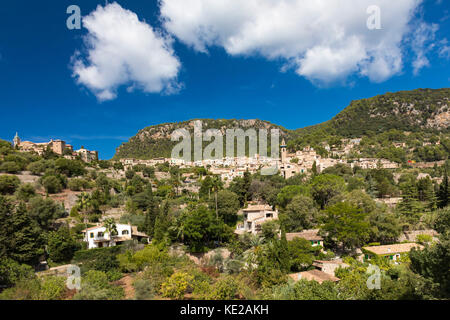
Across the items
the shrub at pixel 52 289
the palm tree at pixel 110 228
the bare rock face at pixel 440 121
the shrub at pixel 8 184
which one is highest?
the bare rock face at pixel 440 121

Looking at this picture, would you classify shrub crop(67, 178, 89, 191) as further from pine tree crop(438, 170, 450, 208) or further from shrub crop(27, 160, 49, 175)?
pine tree crop(438, 170, 450, 208)

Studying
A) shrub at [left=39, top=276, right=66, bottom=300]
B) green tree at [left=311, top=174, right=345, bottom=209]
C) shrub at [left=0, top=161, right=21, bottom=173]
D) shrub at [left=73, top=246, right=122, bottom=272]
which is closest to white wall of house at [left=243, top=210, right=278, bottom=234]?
green tree at [left=311, top=174, right=345, bottom=209]

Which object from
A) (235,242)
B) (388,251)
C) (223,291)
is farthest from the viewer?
(235,242)

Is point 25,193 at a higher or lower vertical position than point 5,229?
higher

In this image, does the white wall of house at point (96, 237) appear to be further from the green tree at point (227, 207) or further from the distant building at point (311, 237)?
the distant building at point (311, 237)

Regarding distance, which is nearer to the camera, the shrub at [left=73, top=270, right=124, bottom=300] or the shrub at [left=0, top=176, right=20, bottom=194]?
the shrub at [left=73, top=270, right=124, bottom=300]

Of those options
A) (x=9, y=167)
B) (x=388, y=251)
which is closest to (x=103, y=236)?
(x=388, y=251)

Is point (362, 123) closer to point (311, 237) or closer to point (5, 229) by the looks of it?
point (311, 237)

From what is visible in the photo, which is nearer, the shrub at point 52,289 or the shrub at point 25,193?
the shrub at point 52,289

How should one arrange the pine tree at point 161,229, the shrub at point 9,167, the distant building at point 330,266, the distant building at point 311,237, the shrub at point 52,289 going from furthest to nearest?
1. the shrub at point 9,167
2. the pine tree at point 161,229
3. the distant building at point 311,237
4. the distant building at point 330,266
5. the shrub at point 52,289

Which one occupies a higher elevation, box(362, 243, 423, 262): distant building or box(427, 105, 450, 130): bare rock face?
box(427, 105, 450, 130): bare rock face

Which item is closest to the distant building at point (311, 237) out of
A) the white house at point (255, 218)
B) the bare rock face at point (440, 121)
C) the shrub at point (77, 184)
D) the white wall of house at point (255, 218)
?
the white house at point (255, 218)

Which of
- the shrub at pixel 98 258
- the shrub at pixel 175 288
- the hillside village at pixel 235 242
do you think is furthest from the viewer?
the shrub at pixel 98 258
